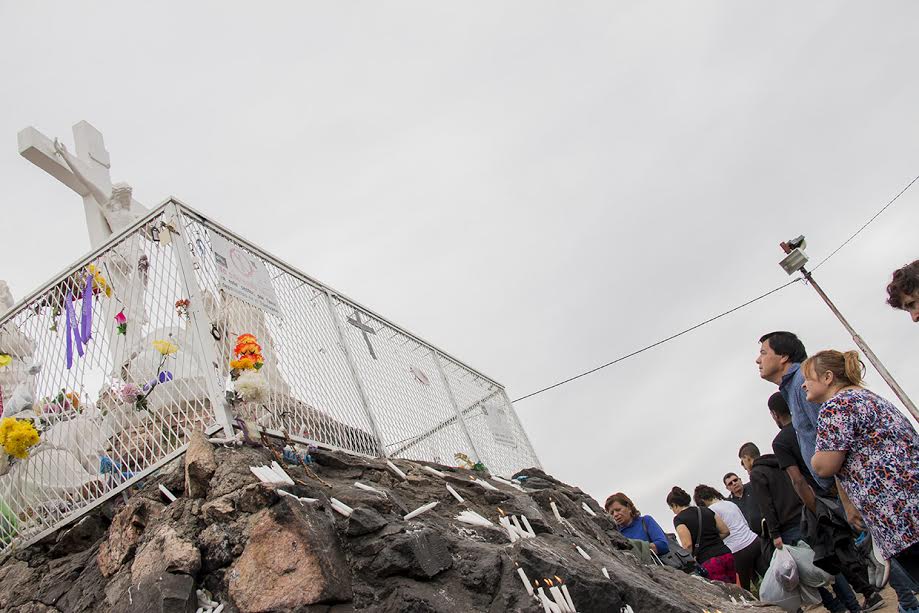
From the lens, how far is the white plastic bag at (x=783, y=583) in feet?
15.1

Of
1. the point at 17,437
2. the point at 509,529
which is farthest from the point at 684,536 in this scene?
the point at 17,437

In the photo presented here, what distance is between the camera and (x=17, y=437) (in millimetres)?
4254

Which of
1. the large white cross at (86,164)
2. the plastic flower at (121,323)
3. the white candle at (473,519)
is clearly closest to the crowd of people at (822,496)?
the white candle at (473,519)

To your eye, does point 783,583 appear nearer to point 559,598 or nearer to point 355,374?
point 559,598

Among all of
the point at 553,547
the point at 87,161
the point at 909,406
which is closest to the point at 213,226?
the point at 553,547

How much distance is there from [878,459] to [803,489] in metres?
1.50

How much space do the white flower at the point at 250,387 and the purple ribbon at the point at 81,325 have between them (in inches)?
49.3

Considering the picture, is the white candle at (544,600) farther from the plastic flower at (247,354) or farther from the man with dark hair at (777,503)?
the man with dark hair at (777,503)

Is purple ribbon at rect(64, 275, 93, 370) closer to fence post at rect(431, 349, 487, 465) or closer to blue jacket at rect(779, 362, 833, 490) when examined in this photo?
fence post at rect(431, 349, 487, 465)

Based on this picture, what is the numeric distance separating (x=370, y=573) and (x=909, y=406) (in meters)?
10.2

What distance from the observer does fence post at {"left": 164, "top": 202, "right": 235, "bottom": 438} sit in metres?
3.72

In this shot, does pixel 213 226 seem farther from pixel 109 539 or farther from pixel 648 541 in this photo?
pixel 648 541

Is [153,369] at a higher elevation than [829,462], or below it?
higher

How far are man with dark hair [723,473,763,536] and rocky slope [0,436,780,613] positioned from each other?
7.01 feet
